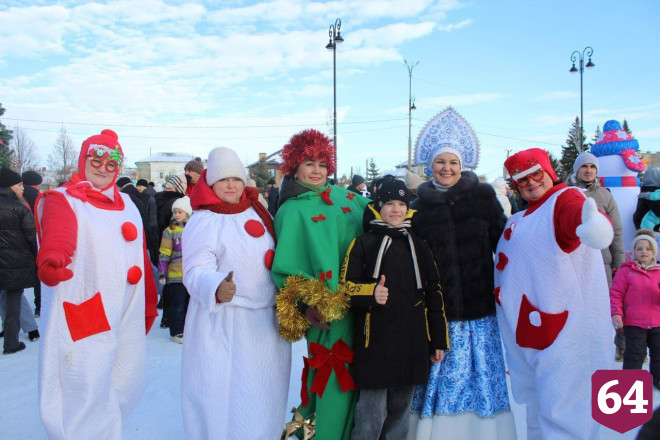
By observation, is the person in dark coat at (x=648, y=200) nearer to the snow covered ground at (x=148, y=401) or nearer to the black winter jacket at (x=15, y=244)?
the snow covered ground at (x=148, y=401)

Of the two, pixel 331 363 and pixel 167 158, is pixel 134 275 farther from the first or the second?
pixel 167 158

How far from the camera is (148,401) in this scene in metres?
3.92

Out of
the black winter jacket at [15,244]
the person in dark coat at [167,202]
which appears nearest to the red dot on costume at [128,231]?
the person in dark coat at [167,202]

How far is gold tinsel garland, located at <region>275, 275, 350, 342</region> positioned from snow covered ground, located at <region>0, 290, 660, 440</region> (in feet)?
4.95

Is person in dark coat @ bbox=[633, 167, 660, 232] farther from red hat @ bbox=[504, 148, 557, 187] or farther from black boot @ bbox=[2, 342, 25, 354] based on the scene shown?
black boot @ bbox=[2, 342, 25, 354]

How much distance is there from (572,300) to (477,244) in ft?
2.00

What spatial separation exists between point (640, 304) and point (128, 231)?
4.03 metres

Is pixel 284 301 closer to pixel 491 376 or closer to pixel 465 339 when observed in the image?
pixel 465 339

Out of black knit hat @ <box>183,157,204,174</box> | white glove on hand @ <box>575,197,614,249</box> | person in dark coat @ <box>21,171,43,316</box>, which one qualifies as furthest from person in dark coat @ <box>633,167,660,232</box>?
person in dark coat @ <box>21,171,43,316</box>

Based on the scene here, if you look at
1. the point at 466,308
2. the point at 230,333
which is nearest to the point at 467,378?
the point at 466,308

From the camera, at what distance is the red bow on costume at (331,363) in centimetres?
265

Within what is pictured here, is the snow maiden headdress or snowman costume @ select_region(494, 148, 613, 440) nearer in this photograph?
snowman costume @ select_region(494, 148, 613, 440)

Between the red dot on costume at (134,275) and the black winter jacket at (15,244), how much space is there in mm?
3617

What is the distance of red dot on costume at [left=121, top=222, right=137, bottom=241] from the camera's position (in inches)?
105
